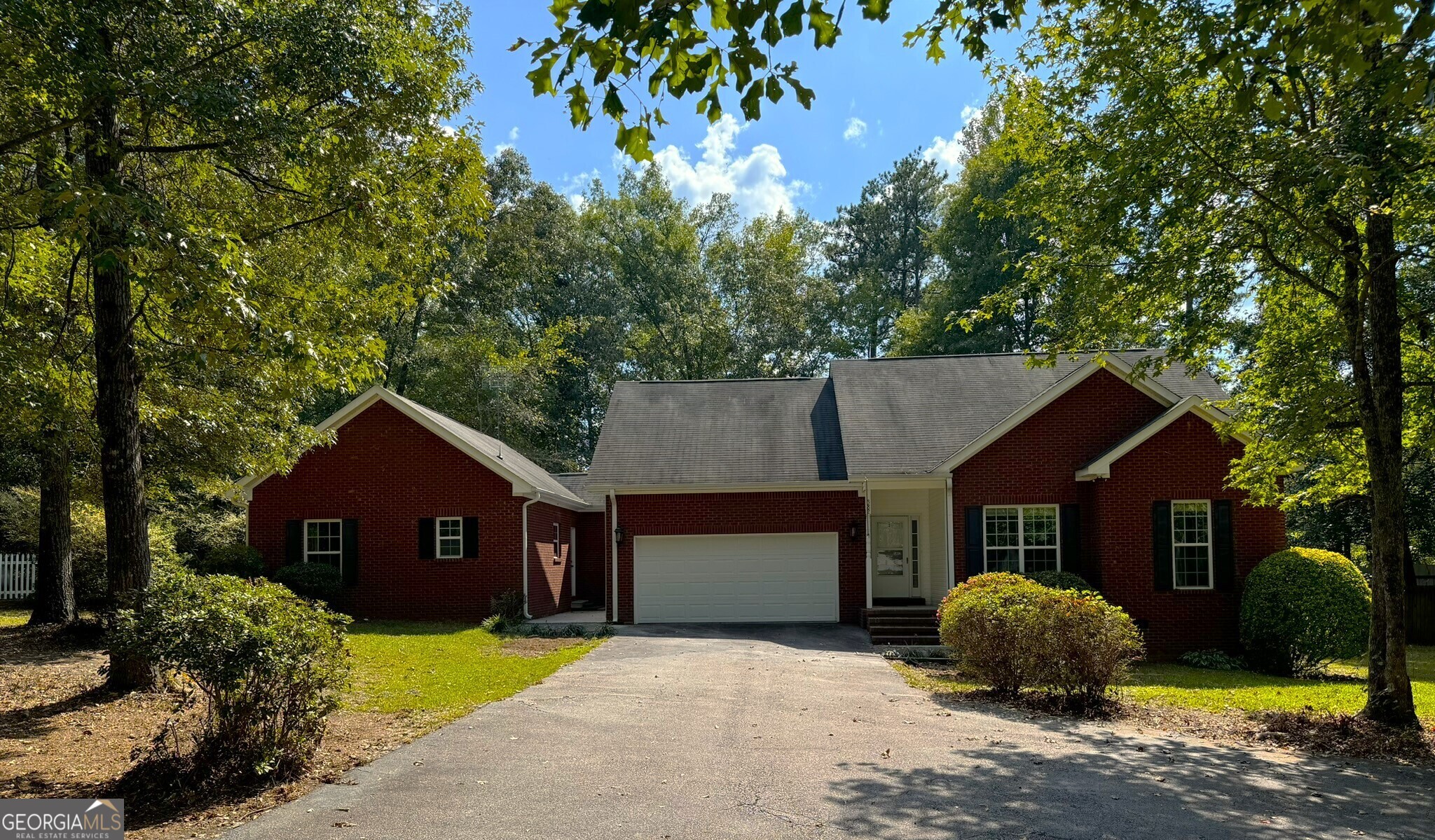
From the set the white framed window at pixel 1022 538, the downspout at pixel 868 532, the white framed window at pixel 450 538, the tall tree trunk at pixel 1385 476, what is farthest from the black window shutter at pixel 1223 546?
the white framed window at pixel 450 538

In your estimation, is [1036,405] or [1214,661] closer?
[1214,661]

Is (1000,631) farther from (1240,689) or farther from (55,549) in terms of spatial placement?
(55,549)

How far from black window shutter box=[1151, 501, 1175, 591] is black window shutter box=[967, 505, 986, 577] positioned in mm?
3072

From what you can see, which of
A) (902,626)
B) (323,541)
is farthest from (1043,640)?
(323,541)

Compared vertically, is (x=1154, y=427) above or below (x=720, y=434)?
below

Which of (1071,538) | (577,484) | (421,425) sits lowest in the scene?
(1071,538)

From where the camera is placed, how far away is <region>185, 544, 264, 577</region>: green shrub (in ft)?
66.1

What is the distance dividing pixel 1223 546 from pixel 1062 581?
3223 mm

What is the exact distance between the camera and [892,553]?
2116cm

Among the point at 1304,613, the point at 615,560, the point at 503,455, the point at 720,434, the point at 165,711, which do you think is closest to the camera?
the point at 165,711

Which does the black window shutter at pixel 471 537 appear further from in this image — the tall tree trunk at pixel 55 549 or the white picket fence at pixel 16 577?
the white picket fence at pixel 16 577

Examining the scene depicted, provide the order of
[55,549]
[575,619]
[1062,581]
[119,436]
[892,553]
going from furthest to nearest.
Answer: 1. [575,619]
2. [892,553]
3. [1062,581]
4. [55,549]
5. [119,436]

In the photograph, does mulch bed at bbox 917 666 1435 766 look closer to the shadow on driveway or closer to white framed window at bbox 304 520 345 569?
the shadow on driveway

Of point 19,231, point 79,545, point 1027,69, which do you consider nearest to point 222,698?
point 19,231
